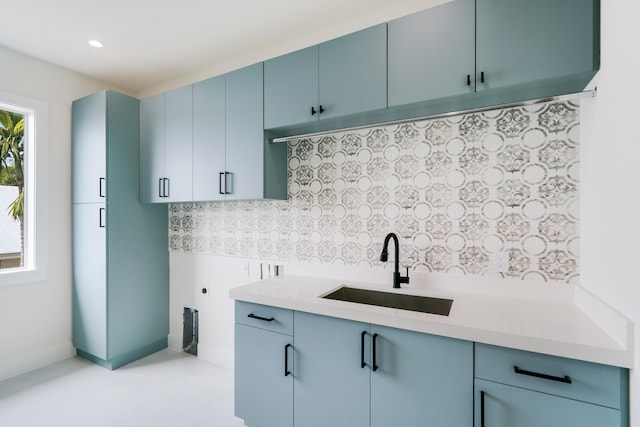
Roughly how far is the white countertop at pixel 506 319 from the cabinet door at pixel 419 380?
0.22 ft

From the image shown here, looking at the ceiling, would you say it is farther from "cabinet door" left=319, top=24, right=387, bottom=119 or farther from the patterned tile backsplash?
the patterned tile backsplash

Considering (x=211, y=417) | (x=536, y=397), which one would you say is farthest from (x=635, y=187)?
(x=211, y=417)

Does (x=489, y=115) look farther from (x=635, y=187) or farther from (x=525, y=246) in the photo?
(x=635, y=187)

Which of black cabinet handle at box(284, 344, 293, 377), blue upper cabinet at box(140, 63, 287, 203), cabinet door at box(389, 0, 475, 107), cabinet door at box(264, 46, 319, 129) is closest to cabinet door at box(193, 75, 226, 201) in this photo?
blue upper cabinet at box(140, 63, 287, 203)

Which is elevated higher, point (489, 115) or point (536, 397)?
point (489, 115)

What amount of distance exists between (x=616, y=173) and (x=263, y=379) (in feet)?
6.35

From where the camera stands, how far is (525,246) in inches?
66.6

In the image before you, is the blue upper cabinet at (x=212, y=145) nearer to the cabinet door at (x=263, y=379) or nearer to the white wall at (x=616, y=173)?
the cabinet door at (x=263, y=379)

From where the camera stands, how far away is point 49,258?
9.23 feet

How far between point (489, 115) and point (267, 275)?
6.21ft

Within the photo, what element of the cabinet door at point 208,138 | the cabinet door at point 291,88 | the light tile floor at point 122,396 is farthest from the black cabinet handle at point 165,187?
the light tile floor at point 122,396

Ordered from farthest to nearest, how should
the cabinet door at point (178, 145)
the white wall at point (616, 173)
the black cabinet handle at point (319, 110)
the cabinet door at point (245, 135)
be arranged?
the cabinet door at point (178, 145) → the cabinet door at point (245, 135) → the black cabinet handle at point (319, 110) → the white wall at point (616, 173)

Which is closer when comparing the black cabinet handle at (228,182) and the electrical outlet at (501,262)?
the electrical outlet at (501,262)

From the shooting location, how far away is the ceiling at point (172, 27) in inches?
79.7
